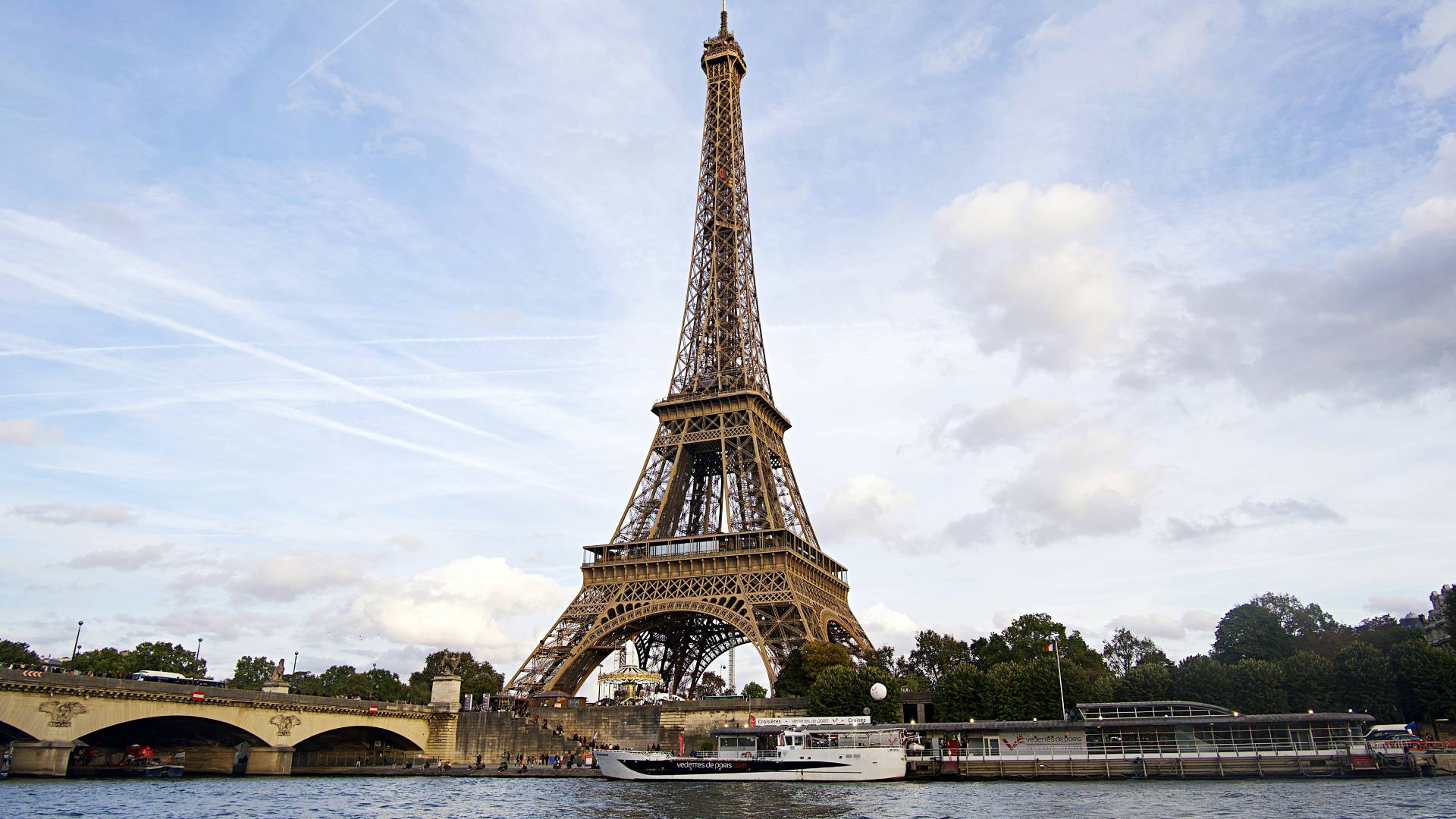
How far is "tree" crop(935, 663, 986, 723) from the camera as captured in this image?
68125 mm

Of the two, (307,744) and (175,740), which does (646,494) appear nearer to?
(307,744)

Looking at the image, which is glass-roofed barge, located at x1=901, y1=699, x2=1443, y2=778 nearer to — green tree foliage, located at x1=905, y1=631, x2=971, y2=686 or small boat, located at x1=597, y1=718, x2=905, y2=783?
small boat, located at x1=597, y1=718, x2=905, y2=783

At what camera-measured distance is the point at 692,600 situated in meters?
77.9

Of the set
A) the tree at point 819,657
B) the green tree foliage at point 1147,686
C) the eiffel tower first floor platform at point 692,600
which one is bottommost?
the green tree foliage at point 1147,686

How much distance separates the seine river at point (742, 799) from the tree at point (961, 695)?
1242 centimetres

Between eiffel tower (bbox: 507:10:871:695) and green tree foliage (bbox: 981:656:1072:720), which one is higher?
eiffel tower (bbox: 507:10:871:695)

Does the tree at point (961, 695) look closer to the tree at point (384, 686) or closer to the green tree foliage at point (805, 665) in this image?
the green tree foliage at point (805, 665)

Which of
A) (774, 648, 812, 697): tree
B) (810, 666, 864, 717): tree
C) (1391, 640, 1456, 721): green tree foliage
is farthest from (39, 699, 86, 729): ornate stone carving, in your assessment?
(1391, 640, 1456, 721): green tree foliage

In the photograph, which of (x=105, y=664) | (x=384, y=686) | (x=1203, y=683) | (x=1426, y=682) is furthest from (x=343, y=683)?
(x=1426, y=682)

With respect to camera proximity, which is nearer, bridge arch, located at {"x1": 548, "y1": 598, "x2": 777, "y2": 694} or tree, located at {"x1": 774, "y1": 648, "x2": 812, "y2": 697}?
tree, located at {"x1": 774, "y1": 648, "x2": 812, "y2": 697}

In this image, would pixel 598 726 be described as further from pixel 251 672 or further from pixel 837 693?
pixel 251 672

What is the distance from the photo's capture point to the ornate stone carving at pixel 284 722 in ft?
206

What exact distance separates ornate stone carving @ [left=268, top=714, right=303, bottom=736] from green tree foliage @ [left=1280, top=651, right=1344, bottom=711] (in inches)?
2737

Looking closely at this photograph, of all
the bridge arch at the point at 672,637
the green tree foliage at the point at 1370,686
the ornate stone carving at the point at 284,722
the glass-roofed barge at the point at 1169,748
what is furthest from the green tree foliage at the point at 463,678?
the green tree foliage at the point at 1370,686
